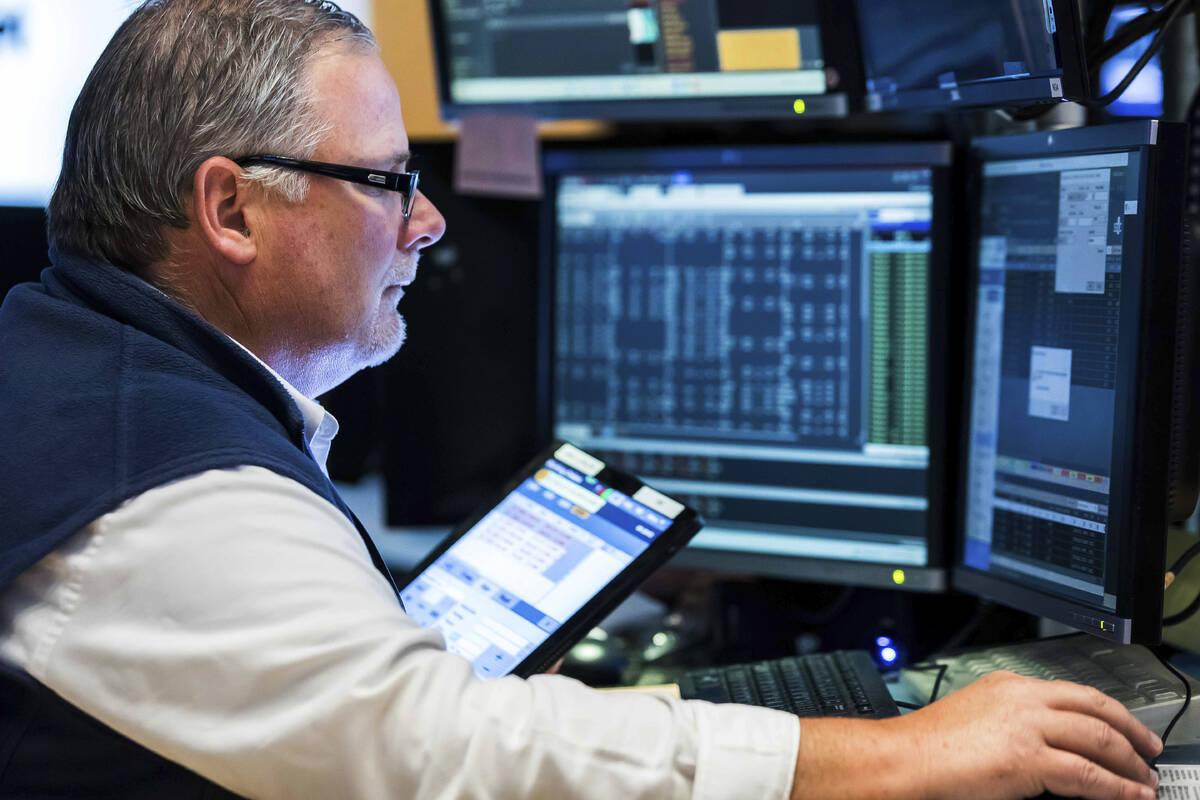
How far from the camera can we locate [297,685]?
593mm

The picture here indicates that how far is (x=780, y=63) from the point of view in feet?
3.82

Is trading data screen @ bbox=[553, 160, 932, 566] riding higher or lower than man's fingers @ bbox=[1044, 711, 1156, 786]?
higher

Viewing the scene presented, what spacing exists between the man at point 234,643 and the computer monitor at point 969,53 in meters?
0.47

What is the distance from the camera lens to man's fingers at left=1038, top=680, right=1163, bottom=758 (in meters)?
0.68

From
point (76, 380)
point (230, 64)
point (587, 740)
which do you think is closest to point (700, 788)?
point (587, 740)

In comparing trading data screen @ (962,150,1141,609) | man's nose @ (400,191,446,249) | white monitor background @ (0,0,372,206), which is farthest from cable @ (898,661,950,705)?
white monitor background @ (0,0,372,206)

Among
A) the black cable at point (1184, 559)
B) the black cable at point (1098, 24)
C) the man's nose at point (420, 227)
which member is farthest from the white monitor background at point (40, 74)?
the black cable at point (1184, 559)

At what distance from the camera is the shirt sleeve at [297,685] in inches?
23.3

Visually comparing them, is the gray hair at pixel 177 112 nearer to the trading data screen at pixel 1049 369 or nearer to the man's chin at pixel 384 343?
the man's chin at pixel 384 343

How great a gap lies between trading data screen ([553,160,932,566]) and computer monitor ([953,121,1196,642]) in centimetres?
9

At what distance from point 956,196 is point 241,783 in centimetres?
86

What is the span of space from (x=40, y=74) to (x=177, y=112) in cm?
131

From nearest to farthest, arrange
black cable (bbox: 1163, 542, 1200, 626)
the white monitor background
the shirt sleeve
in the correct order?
the shirt sleeve → black cable (bbox: 1163, 542, 1200, 626) → the white monitor background

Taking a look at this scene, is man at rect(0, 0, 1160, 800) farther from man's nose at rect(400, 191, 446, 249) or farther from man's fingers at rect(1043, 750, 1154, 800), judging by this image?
man's nose at rect(400, 191, 446, 249)
